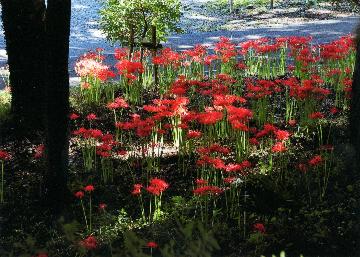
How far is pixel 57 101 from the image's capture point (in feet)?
16.5

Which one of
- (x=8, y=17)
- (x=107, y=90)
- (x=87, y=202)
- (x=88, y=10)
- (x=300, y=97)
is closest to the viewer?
(x=87, y=202)

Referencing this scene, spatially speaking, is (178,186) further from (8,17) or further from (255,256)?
(8,17)

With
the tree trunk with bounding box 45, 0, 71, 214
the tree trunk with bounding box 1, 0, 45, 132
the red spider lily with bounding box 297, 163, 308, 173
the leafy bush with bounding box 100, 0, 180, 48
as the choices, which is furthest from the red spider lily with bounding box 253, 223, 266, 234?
the leafy bush with bounding box 100, 0, 180, 48

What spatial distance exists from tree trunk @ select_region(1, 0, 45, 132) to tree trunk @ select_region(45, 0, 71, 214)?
90.6 inches

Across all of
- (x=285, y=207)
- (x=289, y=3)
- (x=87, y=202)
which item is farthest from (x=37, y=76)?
(x=289, y=3)

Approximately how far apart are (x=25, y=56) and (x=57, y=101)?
2.48 metres

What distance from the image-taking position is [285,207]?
4.96 metres

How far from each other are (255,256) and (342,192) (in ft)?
4.59

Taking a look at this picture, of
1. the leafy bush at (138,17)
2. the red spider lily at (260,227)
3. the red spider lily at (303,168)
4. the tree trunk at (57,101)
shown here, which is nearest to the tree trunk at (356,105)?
the red spider lily at (303,168)

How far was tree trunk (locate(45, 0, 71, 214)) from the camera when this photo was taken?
4.86 m

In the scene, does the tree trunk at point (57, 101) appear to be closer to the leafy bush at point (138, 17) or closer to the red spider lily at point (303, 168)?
the red spider lily at point (303, 168)

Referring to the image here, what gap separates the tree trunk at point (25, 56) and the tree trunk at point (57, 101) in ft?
7.55

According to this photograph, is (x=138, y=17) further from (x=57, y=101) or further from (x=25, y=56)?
(x=57, y=101)

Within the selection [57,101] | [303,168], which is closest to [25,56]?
[57,101]
